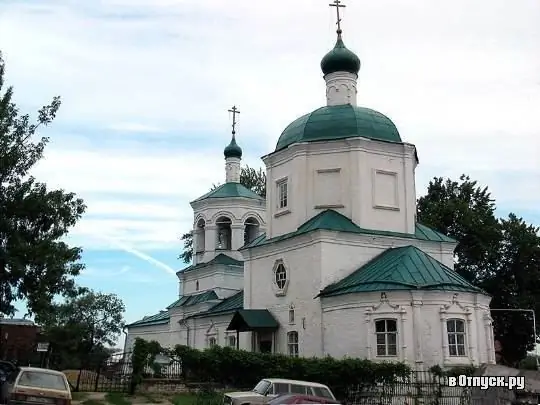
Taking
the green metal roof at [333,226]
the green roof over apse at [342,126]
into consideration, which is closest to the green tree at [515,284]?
the green metal roof at [333,226]

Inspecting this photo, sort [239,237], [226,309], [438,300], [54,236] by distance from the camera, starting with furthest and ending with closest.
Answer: [239,237], [226,309], [438,300], [54,236]

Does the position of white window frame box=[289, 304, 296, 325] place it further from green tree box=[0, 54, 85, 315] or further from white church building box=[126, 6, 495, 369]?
green tree box=[0, 54, 85, 315]

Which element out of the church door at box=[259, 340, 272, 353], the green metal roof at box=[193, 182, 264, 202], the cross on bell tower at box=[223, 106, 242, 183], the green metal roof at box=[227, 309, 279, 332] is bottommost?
the church door at box=[259, 340, 272, 353]

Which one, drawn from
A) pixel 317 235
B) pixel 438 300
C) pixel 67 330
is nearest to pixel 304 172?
pixel 317 235

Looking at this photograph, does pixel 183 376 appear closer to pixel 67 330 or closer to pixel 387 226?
pixel 387 226

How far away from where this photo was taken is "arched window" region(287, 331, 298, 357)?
26.9 metres

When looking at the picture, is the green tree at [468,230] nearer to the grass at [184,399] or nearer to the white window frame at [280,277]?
the white window frame at [280,277]

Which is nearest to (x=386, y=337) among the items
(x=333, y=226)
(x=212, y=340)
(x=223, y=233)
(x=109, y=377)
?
(x=333, y=226)

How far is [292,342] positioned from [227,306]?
8242mm

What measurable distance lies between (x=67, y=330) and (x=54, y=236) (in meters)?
19.1

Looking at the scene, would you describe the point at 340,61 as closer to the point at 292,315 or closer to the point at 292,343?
the point at 292,315

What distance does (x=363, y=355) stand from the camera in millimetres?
23969

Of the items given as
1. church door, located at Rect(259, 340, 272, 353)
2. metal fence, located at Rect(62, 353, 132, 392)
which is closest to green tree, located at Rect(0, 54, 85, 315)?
metal fence, located at Rect(62, 353, 132, 392)

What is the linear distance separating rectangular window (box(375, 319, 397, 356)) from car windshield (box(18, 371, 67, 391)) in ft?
39.1
